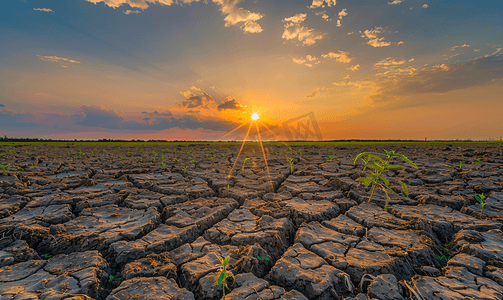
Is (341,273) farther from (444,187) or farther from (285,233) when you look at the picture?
(444,187)

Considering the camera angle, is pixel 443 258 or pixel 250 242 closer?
pixel 443 258

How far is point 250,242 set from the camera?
1.85 metres

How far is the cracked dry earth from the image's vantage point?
133cm

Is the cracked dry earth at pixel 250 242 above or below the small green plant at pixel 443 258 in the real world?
above

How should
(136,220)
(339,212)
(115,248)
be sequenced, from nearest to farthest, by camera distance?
(115,248) → (136,220) → (339,212)

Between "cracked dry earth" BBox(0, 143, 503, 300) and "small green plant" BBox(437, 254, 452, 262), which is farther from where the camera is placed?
"small green plant" BBox(437, 254, 452, 262)

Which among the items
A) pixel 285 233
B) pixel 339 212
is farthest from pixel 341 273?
pixel 339 212

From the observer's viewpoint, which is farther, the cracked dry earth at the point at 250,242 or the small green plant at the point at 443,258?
the small green plant at the point at 443,258

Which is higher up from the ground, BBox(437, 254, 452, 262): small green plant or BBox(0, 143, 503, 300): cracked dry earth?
BBox(0, 143, 503, 300): cracked dry earth

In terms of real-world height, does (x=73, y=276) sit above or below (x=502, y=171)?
below

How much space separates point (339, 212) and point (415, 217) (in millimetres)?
782

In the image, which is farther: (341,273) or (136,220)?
(136,220)

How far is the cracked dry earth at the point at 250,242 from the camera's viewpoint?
1.33 m

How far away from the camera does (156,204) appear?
273 cm
